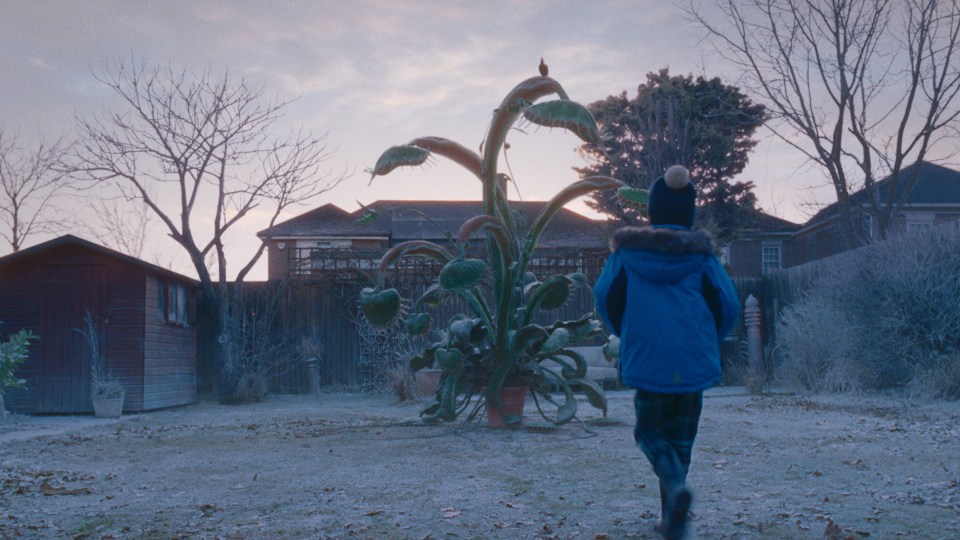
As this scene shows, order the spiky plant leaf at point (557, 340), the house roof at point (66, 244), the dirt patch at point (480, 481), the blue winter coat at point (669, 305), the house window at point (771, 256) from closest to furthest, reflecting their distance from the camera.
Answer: the blue winter coat at point (669, 305)
the dirt patch at point (480, 481)
the spiky plant leaf at point (557, 340)
the house roof at point (66, 244)
the house window at point (771, 256)

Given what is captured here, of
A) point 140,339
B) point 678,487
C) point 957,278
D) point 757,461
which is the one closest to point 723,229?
point 957,278

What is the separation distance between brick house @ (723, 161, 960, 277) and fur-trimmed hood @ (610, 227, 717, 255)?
71.4 ft

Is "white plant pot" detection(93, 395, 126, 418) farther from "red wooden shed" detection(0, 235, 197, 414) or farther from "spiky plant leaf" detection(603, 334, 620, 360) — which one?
"spiky plant leaf" detection(603, 334, 620, 360)

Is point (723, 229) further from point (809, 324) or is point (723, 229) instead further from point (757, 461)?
point (757, 461)

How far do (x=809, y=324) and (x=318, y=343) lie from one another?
8.32m

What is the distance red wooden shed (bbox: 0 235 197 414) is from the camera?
11281 millimetres

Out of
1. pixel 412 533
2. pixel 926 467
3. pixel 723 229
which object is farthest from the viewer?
pixel 723 229

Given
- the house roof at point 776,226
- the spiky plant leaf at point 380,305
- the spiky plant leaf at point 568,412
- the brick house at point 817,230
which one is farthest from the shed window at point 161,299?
the house roof at point 776,226

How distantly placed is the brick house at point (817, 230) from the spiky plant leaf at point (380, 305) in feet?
64.4

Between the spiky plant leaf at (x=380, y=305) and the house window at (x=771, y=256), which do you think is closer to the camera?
the spiky plant leaf at (x=380, y=305)

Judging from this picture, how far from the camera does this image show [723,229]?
2173cm

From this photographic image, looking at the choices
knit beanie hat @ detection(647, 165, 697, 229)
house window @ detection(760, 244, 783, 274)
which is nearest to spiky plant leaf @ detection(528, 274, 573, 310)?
knit beanie hat @ detection(647, 165, 697, 229)

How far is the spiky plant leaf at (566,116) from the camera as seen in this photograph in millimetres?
5449

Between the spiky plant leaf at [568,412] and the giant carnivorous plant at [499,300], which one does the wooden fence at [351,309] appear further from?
the spiky plant leaf at [568,412]
